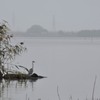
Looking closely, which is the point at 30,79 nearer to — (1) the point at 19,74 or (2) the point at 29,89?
(1) the point at 19,74

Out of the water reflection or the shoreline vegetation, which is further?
the shoreline vegetation

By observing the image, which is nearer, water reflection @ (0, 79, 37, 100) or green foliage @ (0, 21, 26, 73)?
water reflection @ (0, 79, 37, 100)

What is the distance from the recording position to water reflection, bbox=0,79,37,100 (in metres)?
15.2

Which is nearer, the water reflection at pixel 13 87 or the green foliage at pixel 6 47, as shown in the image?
the water reflection at pixel 13 87

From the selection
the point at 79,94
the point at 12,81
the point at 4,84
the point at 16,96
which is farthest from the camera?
the point at 12,81

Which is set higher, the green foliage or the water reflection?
the green foliage

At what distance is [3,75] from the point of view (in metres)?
19.5

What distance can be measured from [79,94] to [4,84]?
9.91 ft

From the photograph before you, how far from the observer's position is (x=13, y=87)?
691 inches

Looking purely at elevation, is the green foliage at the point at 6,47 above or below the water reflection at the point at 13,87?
above

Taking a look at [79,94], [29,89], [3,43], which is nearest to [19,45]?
[3,43]

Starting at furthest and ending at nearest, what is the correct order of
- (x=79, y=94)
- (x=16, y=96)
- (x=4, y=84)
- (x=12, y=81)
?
1. (x=12, y=81)
2. (x=4, y=84)
3. (x=79, y=94)
4. (x=16, y=96)

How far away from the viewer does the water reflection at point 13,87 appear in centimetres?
1516

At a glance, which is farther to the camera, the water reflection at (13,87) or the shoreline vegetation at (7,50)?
the shoreline vegetation at (7,50)
